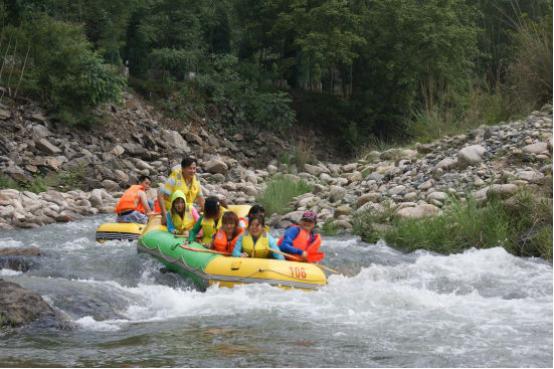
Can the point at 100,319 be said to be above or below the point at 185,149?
below

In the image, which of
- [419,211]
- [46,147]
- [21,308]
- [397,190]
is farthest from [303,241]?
[46,147]

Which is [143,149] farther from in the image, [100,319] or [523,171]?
[100,319]

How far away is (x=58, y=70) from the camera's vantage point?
2081 cm

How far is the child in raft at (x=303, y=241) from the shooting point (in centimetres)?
977

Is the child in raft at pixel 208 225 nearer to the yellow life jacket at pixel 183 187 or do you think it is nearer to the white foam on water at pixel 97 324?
the yellow life jacket at pixel 183 187

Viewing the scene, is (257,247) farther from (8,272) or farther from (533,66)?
(533,66)

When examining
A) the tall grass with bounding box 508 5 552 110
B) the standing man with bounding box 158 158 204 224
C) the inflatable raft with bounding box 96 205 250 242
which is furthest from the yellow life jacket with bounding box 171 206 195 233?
the tall grass with bounding box 508 5 552 110

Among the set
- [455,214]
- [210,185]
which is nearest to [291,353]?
[455,214]

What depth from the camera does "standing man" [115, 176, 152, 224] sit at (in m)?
13.1

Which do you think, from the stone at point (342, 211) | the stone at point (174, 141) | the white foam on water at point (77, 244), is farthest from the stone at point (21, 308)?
the stone at point (174, 141)

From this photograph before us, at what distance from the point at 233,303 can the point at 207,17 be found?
19.7m

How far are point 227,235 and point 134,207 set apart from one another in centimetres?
365

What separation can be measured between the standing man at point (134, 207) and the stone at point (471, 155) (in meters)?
5.04

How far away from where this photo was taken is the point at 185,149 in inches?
901
